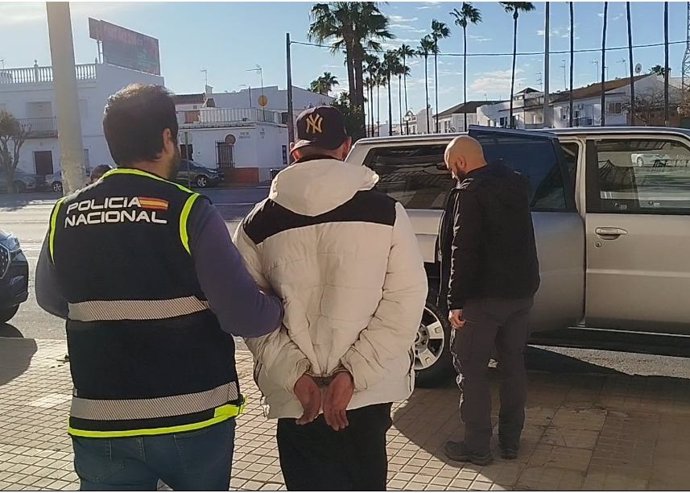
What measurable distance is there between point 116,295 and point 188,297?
21cm

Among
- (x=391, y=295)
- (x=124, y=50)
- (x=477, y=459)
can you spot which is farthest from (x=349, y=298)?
(x=124, y=50)

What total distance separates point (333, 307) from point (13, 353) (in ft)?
19.3

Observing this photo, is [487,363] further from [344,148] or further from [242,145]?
[242,145]

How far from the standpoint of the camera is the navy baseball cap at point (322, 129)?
2629 mm

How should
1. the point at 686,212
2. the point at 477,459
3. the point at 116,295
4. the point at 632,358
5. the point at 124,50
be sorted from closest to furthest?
the point at 116,295 → the point at 477,459 → the point at 686,212 → the point at 632,358 → the point at 124,50

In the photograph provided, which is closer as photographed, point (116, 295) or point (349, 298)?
point (116, 295)

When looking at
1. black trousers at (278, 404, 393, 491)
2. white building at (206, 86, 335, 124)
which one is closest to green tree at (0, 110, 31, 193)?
white building at (206, 86, 335, 124)

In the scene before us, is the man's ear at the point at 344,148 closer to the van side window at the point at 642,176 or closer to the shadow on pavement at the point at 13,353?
the van side window at the point at 642,176

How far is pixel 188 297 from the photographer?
87.0 inches

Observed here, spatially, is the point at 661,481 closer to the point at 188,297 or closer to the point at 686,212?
the point at 686,212

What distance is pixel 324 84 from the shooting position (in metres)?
70.9

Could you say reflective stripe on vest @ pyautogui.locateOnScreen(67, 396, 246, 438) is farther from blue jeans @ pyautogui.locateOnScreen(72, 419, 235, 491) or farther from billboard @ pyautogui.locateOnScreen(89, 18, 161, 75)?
billboard @ pyautogui.locateOnScreen(89, 18, 161, 75)

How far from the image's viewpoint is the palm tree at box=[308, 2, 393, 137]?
37750 millimetres

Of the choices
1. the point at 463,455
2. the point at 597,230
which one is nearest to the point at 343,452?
the point at 463,455
